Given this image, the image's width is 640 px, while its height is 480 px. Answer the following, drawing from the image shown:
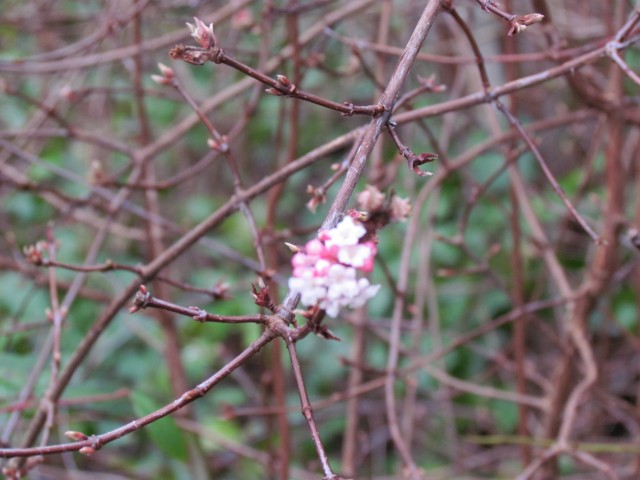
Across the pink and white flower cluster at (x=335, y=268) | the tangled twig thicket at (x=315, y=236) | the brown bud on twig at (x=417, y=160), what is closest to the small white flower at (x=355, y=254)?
the pink and white flower cluster at (x=335, y=268)

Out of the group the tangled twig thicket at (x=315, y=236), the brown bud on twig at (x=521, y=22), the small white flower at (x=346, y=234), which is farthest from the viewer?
the tangled twig thicket at (x=315, y=236)

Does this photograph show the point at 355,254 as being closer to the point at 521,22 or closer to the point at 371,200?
the point at 371,200

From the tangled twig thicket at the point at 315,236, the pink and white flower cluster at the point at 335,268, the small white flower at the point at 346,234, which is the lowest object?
the pink and white flower cluster at the point at 335,268

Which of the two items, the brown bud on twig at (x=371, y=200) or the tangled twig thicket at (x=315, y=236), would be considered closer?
the brown bud on twig at (x=371, y=200)

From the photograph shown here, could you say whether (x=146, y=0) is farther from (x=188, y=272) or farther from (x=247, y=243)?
(x=188, y=272)

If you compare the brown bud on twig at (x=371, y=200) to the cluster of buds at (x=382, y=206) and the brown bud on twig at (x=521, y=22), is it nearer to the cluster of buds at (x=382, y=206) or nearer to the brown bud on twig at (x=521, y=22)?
the cluster of buds at (x=382, y=206)

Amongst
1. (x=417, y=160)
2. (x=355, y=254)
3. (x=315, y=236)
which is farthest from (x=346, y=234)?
(x=315, y=236)

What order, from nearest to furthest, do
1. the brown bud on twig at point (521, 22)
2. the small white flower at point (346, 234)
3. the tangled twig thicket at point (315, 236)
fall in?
the small white flower at point (346, 234) < the brown bud on twig at point (521, 22) < the tangled twig thicket at point (315, 236)

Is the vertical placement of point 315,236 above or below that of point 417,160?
above
